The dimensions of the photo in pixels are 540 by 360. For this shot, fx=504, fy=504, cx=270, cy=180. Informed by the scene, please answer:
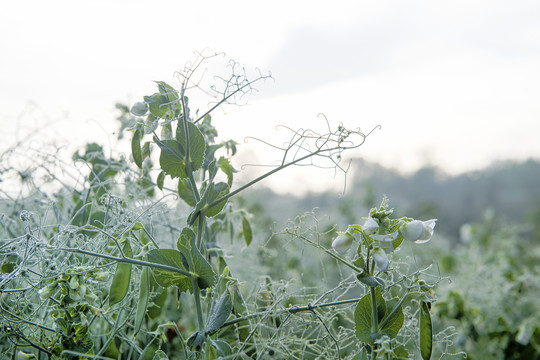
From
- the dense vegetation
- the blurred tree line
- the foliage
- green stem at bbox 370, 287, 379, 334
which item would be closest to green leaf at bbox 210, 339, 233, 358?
the dense vegetation

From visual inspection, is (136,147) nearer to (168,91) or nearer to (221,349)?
(168,91)

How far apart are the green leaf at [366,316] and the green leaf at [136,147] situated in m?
0.21

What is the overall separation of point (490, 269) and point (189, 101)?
949 mm

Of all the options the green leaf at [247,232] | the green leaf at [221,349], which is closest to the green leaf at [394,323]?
the green leaf at [221,349]

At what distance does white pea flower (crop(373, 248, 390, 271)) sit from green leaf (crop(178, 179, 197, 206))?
159 millimetres

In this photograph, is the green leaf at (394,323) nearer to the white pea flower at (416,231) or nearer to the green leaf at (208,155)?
the white pea flower at (416,231)

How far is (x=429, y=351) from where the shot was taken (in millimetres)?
377

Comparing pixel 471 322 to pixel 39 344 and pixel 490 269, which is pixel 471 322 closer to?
pixel 490 269

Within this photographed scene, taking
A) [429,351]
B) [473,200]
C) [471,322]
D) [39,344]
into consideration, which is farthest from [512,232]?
[473,200]

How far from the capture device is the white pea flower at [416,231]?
358 mm

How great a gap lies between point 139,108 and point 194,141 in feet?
0.17

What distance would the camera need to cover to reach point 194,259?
38 centimetres

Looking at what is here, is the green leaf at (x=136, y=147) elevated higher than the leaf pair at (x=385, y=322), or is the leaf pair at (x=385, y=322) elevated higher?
the green leaf at (x=136, y=147)

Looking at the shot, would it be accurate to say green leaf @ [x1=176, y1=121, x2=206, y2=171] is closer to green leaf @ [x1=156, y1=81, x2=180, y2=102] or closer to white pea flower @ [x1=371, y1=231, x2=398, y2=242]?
green leaf @ [x1=156, y1=81, x2=180, y2=102]
